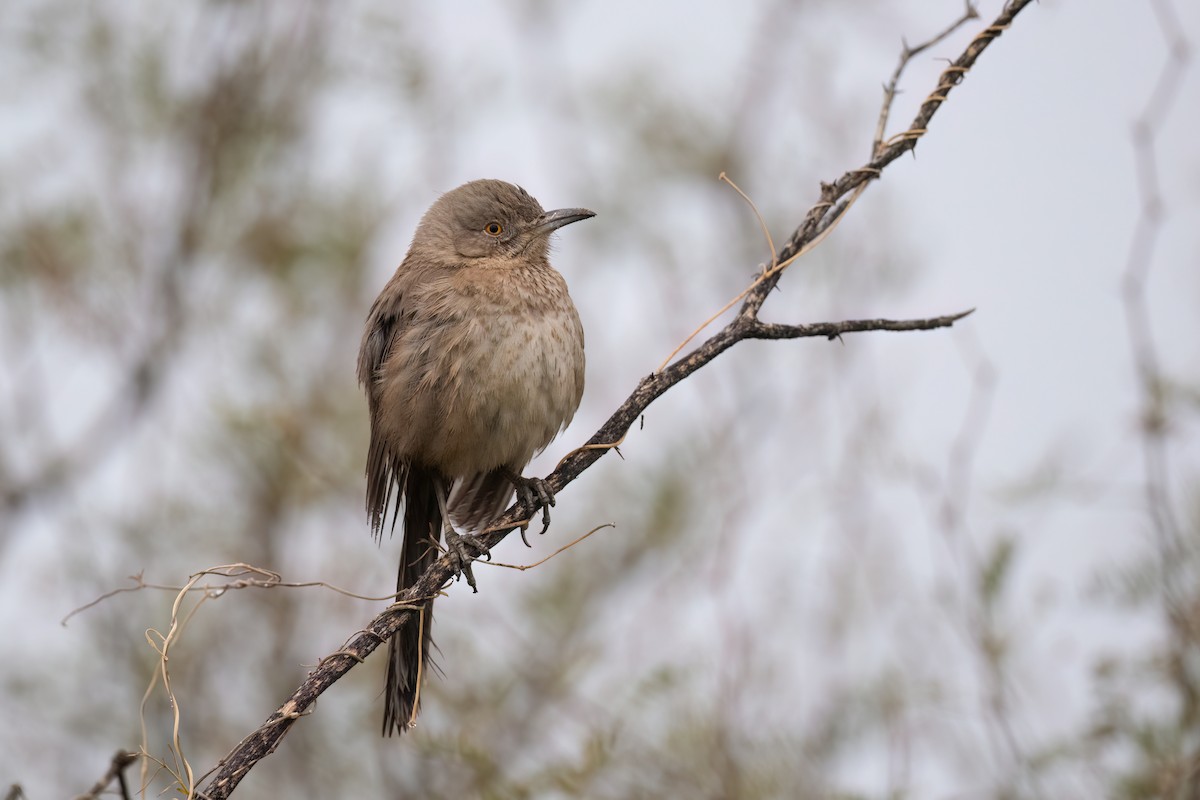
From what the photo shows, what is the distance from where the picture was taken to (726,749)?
500 centimetres

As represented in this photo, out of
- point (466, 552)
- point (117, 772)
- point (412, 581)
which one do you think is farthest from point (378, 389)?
point (117, 772)

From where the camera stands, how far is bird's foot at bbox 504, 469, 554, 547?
147 inches

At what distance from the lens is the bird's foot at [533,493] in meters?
3.73

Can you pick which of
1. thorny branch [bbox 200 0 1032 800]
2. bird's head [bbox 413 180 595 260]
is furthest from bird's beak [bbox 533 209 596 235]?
thorny branch [bbox 200 0 1032 800]

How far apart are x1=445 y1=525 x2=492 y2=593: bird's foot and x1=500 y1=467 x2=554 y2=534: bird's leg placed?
16cm

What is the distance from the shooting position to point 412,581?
4.52 m

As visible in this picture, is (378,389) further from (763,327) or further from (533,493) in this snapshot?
(763,327)

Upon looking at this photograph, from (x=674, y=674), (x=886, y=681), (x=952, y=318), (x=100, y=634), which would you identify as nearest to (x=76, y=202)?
(x=100, y=634)

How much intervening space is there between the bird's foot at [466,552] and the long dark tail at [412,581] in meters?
0.08

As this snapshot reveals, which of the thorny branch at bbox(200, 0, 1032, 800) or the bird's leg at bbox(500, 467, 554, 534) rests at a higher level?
the bird's leg at bbox(500, 467, 554, 534)

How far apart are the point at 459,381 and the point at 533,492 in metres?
0.46

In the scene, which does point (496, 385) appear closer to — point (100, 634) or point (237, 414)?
point (237, 414)

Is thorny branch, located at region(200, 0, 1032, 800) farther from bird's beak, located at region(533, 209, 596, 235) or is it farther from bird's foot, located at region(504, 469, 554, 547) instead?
bird's beak, located at region(533, 209, 596, 235)

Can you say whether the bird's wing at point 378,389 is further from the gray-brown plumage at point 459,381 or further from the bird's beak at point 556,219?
the bird's beak at point 556,219
